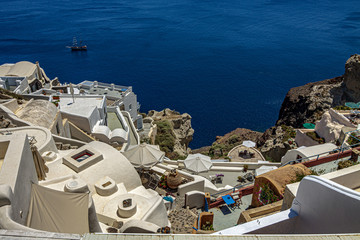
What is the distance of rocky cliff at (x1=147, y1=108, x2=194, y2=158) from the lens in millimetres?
44869

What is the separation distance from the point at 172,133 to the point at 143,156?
25.6 metres

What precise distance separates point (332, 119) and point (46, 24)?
14962 cm

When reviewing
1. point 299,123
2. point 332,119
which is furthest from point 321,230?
point 299,123

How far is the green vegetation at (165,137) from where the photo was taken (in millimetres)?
44431

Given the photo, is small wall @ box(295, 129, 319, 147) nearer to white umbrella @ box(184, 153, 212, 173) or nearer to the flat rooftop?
white umbrella @ box(184, 153, 212, 173)

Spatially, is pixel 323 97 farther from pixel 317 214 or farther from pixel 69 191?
pixel 69 191

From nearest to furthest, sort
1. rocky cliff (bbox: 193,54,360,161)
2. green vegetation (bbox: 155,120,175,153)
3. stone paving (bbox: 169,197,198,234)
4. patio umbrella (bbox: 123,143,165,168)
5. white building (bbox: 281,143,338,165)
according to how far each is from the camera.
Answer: stone paving (bbox: 169,197,198,234) → white building (bbox: 281,143,338,165) → patio umbrella (bbox: 123,143,165,168) → green vegetation (bbox: 155,120,175,153) → rocky cliff (bbox: 193,54,360,161)

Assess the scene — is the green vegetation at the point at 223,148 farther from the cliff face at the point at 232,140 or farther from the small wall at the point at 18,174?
the small wall at the point at 18,174

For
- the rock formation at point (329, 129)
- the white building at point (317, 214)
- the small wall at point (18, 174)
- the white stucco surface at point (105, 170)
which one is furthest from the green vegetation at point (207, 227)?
the rock formation at point (329, 129)

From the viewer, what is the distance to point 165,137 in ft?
152

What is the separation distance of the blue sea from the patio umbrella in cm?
3955

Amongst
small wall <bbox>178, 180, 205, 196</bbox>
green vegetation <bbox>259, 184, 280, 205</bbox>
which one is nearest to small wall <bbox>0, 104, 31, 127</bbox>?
small wall <bbox>178, 180, 205, 196</bbox>

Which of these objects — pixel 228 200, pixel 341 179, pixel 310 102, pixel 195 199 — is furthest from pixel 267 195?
pixel 310 102

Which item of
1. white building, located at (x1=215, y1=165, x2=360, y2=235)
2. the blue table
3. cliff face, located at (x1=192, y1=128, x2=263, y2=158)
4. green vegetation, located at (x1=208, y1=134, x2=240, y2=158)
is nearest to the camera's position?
white building, located at (x1=215, y1=165, x2=360, y2=235)
